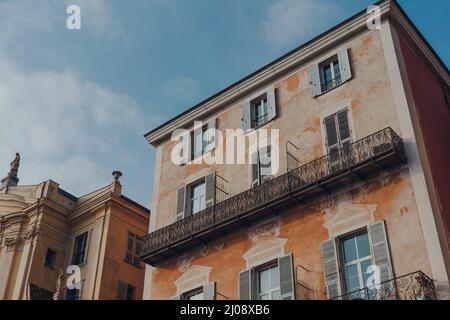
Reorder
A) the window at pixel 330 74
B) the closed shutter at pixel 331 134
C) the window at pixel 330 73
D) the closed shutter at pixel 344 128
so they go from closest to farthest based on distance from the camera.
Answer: the closed shutter at pixel 344 128
the closed shutter at pixel 331 134
the window at pixel 330 73
the window at pixel 330 74

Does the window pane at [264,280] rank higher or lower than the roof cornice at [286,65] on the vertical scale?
lower

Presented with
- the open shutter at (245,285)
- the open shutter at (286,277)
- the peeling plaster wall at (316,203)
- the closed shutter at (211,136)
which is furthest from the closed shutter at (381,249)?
the closed shutter at (211,136)

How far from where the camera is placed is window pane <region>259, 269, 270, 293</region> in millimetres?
18516

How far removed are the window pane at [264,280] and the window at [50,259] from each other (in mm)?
15094

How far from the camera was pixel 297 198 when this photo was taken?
18.7 meters

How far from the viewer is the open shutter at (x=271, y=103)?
858 inches

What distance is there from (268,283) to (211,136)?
687 centimetres

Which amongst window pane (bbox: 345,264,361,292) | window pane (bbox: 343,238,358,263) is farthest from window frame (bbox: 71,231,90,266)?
window pane (bbox: 345,264,361,292)

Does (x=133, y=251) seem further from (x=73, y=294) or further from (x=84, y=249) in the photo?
(x=73, y=294)

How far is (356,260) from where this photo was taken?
55.2 feet

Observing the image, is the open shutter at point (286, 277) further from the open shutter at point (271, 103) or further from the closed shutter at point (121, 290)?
the closed shutter at point (121, 290)

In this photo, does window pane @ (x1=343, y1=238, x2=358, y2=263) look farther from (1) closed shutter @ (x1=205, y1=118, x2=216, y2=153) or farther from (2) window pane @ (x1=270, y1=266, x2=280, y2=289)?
(1) closed shutter @ (x1=205, y1=118, x2=216, y2=153)
